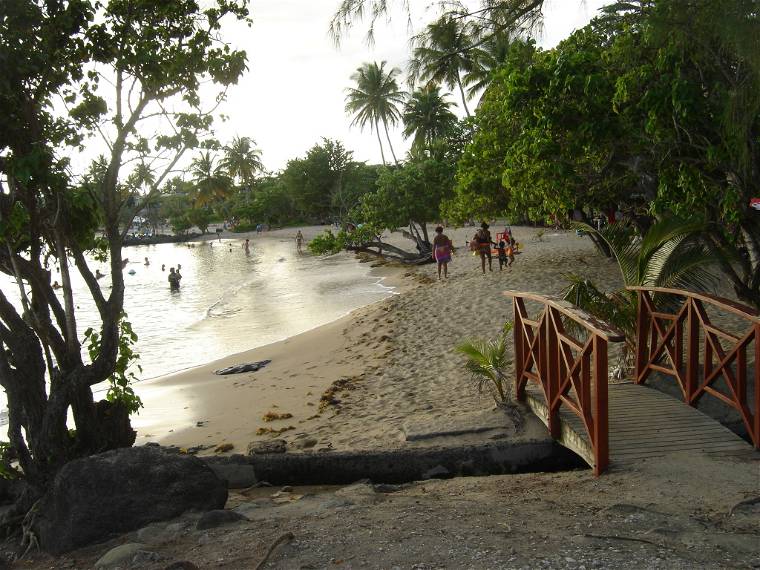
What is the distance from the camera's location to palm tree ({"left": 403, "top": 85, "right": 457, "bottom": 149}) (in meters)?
49.2

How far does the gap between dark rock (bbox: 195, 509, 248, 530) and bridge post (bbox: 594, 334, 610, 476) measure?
271 cm

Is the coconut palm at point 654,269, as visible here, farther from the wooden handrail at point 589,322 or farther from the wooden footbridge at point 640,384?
the wooden handrail at point 589,322

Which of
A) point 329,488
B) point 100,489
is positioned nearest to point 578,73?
point 329,488

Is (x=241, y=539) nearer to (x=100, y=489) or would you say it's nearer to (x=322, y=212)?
(x=100, y=489)

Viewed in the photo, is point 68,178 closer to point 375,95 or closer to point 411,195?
point 411,195

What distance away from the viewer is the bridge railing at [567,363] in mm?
5398

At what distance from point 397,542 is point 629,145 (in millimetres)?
6450

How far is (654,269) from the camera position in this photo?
793cm

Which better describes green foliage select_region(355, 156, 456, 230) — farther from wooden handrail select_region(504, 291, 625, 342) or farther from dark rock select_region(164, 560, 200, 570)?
dark rock select_region(164, 560, 200, 570)

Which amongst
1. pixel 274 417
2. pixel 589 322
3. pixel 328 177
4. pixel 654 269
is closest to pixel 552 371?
pixel 589 322

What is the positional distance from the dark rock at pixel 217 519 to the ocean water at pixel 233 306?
33.5 ft

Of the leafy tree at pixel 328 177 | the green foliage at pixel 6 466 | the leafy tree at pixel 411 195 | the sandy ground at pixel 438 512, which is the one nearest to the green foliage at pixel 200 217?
the leafy tree at pixel 328 177

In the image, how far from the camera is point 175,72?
635cm

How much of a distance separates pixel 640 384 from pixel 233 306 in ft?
63.7
